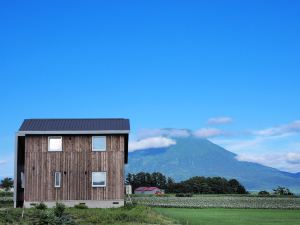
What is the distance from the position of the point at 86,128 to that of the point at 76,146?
60.4 inches

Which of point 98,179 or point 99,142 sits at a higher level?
point 99,142

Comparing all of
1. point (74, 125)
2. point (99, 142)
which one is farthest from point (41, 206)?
point (74, 125)

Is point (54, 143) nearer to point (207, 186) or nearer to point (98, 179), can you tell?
point (98, 179)

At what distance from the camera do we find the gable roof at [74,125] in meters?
43.7

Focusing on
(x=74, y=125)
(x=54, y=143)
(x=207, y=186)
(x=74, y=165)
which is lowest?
(x=207, y=186)

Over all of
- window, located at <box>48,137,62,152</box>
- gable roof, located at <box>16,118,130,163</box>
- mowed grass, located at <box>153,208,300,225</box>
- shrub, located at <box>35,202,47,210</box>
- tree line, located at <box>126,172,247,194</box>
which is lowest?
mowed grass, located at <box>153,208,300,225</box>

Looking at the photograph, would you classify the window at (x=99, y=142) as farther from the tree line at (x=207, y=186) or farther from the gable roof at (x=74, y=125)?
the tree line at (x=207, y=186)

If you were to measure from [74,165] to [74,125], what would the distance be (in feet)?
10.3

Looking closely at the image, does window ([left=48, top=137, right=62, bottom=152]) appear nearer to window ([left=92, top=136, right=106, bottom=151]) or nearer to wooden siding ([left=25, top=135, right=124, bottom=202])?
wooden siding ([left=25, top=135, right=124, bottom=202])

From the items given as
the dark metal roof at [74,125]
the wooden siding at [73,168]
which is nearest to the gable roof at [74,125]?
the dark metal roof at [74,125]

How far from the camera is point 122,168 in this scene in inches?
1708

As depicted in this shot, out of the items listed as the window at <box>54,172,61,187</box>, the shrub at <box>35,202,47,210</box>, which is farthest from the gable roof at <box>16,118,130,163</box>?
the shrub at <box>35,202,47,210</box>

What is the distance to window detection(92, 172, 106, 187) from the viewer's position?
1702 inches

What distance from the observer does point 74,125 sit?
44500 mm
